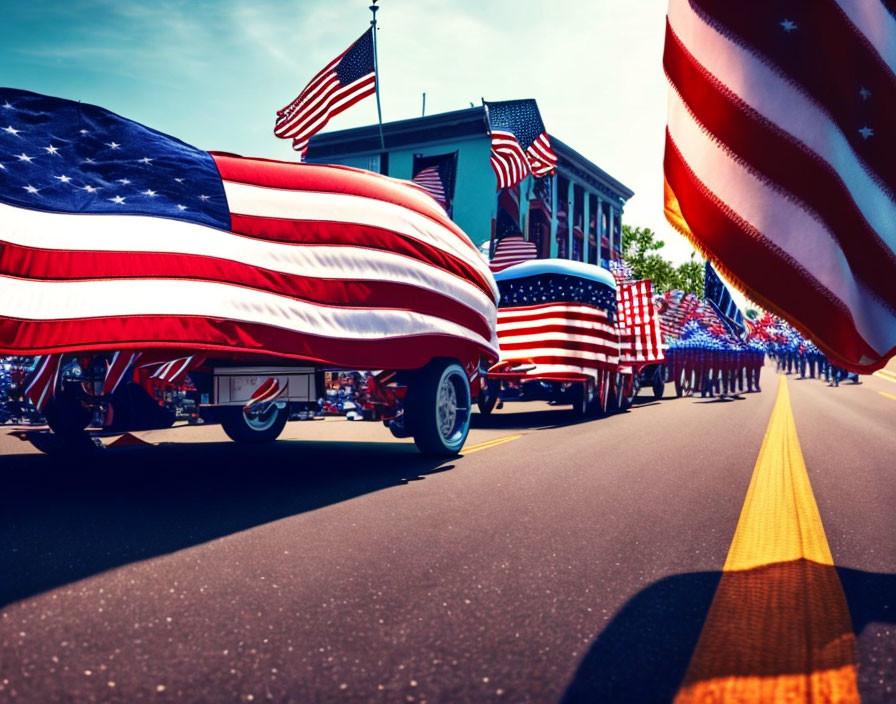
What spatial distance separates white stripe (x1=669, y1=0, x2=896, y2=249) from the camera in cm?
331

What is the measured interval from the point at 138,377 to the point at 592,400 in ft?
31.0

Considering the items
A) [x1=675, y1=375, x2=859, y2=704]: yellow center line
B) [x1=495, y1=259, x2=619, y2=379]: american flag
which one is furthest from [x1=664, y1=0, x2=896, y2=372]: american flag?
[x1=495, y1=259, x2=619, y2=379]: american flag

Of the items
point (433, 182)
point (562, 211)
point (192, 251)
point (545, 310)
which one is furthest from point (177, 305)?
point (562, 211)

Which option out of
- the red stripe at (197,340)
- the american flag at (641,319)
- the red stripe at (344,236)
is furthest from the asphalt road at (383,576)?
the american flag at (641,319)

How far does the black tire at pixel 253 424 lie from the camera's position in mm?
8250

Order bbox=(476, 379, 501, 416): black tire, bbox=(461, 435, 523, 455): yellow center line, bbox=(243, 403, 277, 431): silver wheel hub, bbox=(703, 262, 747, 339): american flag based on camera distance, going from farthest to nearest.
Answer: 1. bbox=(703, 262, 747, 339): american flag
2. bbox=(476, 379, 501, 416): black tire
3. bbox=(243, 403, 277, 431): silver wheel hub
4. bbox=(461, 435, 523, 455): yellow center line

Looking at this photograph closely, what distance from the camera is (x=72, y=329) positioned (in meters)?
4.27

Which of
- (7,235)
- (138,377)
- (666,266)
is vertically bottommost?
(138,377)

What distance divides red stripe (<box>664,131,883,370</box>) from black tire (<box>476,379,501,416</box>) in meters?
9.83

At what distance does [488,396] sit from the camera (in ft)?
44.3

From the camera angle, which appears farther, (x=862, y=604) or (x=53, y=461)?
(x=53, y=461)

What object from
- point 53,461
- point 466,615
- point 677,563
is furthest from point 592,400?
point 466,615

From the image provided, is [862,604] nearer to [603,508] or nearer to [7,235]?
[603,508]

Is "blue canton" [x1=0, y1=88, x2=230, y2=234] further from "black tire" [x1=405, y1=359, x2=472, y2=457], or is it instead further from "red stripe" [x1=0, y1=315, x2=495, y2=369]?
"black tire" [x1=405, y1=359, x2=472, y2=457]
